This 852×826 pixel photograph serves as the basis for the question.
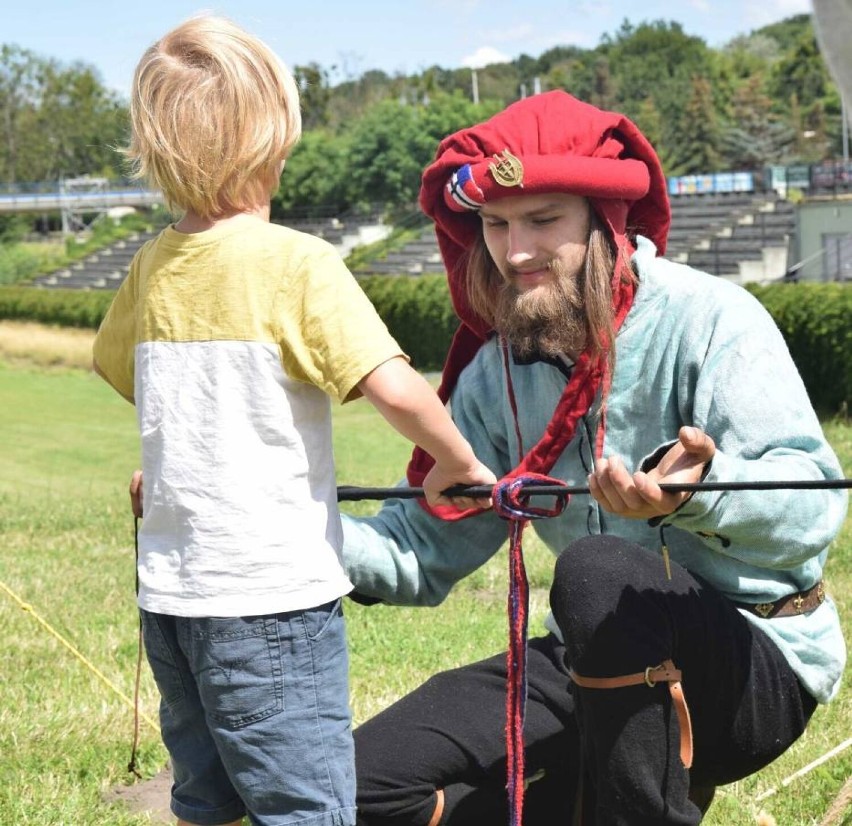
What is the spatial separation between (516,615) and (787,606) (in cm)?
55

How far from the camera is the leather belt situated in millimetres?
2564

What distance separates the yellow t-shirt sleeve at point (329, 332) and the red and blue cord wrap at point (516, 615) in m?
0.34

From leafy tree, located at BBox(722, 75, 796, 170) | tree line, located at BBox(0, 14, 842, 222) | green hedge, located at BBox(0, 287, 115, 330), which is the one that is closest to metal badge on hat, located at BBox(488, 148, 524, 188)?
green hedge, located at BBox(0, 287, 115, 330)

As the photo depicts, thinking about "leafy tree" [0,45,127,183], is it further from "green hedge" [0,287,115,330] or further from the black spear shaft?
the black spear shaft

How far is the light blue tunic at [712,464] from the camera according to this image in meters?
2.39

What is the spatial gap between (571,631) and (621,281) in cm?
75

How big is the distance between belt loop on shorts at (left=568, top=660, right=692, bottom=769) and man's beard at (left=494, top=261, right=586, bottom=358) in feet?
2.25

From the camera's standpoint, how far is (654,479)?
7.20 ft

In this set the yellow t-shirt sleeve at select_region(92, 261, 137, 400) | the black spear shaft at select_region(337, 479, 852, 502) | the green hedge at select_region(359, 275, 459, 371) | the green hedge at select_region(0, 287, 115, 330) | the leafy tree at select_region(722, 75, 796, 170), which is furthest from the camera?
the leafy tree at select_region(722, 75, 796, 170)

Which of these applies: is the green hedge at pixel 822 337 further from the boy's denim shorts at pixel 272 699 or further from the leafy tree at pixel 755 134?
the leafy tree at pixel 755 134

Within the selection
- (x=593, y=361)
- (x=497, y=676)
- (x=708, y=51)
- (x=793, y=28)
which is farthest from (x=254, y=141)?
(x=793, y=28)

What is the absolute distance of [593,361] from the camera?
8.57 feet

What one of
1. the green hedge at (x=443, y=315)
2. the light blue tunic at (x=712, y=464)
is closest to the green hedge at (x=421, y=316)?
the green hedge at (x=443, y=315)

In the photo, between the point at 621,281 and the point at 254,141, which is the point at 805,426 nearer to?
the point at 621,281
